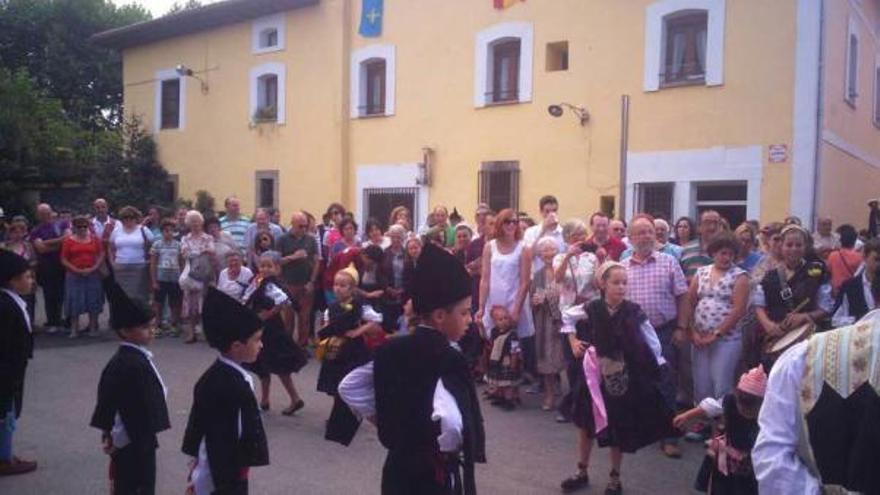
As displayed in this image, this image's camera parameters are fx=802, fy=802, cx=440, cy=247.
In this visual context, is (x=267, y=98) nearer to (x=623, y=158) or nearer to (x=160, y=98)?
(x=160, y=98)

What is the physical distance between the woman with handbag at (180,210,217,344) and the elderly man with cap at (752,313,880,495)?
10.1 metres

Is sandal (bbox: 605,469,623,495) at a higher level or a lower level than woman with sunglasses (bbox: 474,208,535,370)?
lower

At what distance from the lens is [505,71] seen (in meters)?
16.5

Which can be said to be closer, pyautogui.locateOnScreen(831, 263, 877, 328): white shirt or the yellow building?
pyautogui.locateOnScreen(831, 263, 877, 328): white shirt

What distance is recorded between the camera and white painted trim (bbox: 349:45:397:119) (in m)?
18.1

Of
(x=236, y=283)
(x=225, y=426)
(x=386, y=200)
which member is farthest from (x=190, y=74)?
(x=225, y=426)

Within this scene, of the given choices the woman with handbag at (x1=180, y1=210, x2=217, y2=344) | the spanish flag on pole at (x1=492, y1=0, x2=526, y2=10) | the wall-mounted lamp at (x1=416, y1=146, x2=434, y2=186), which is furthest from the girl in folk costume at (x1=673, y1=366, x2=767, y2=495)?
the wall-mounted lamp at (x1=416, y1=146, x2=434, y2=186)

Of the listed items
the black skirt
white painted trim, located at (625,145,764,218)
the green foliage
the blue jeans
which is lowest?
the blue jeans

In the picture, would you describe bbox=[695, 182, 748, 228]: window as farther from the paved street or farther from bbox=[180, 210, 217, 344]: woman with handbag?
bbox=[180, 210, 217, 344]: woman with handbag

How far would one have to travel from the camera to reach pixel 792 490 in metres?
2.27

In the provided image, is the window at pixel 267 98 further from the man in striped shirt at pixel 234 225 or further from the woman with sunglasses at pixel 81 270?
the woman with sunglasses at pixel 81 270

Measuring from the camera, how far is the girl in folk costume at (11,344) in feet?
18.0

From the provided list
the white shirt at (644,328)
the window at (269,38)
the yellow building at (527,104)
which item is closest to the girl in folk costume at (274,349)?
the white shirt at (644,328)

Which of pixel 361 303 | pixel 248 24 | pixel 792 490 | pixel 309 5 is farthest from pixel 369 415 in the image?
pixel 248 24
